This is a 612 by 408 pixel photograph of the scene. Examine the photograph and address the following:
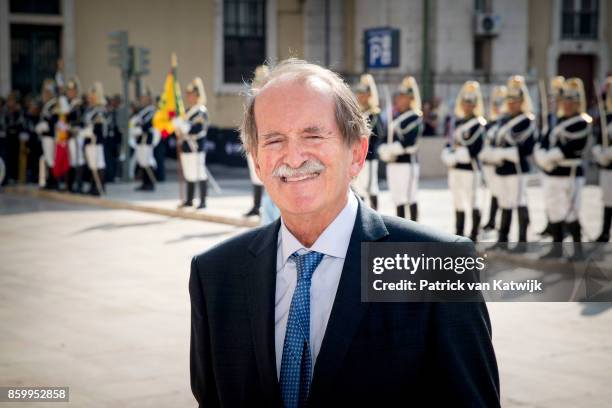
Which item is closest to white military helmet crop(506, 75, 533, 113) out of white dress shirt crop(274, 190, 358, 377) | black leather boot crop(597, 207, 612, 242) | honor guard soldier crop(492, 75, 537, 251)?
honor guard soldier crop(492, 75, 537, 251)

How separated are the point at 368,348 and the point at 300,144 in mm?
577

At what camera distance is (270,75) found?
3236 mm

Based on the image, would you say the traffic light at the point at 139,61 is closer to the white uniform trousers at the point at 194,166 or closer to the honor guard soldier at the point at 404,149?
the white uniform trousers at the point at 194,166

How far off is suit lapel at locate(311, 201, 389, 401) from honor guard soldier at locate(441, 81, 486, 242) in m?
11.5

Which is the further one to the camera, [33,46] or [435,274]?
[33,46]

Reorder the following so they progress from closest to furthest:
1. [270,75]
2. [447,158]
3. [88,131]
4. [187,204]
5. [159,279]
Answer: [270,75]
[159,279]
[447,158]
[187,204]
[88,131]

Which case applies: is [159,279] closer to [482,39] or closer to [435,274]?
[435,274]

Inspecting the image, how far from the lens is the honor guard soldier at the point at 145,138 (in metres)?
22.9

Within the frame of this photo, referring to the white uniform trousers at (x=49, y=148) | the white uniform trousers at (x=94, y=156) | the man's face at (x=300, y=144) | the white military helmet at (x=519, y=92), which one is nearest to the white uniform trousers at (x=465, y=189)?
the white military helmet at (x=519, y=92)

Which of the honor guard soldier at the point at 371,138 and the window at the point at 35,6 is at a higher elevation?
the window at the point at 35,6

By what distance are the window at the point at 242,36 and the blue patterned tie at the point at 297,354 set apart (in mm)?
30734

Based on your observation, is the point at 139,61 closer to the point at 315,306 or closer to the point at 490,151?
the point at 490,151

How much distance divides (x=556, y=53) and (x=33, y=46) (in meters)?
15.0

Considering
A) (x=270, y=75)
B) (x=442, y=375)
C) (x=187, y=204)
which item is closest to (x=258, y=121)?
(x=270, y=75)
